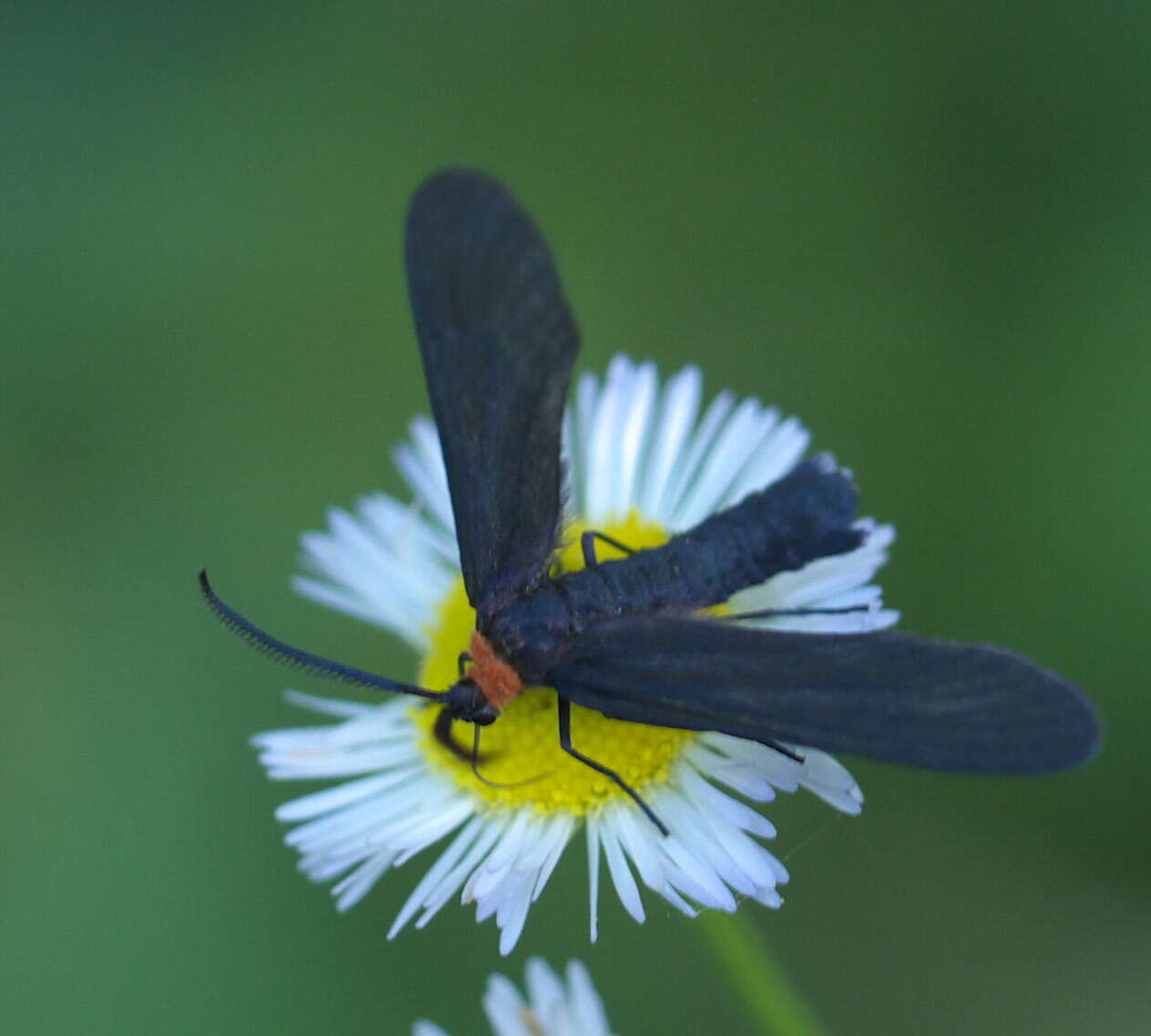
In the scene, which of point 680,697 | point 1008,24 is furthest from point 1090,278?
point 680,697

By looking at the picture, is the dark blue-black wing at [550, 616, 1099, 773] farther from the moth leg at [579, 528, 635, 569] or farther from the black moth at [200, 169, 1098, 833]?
the moth leg at [579, 528, 635, 569]

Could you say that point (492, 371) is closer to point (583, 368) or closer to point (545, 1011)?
point (545, 1011)

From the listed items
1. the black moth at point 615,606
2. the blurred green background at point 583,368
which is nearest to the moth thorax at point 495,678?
the black moth at point 615,606

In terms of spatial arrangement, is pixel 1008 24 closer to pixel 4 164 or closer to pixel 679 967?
pixel 679 967

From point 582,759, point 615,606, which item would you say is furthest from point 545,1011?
point 615,606

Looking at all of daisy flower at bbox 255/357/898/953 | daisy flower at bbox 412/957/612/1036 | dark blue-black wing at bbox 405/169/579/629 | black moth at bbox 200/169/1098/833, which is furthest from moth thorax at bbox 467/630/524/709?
daisy flower at bbox 412/957/612/1036
